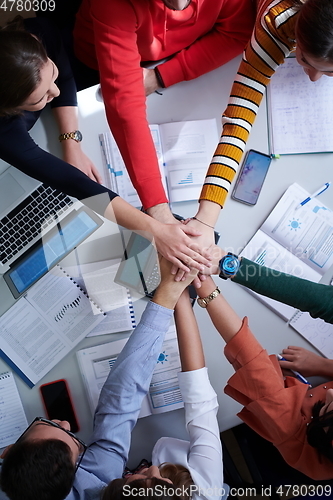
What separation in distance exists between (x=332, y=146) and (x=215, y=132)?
0.39 meters

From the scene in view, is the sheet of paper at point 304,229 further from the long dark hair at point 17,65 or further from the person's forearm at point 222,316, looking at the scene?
the long dark hair at point 17,65

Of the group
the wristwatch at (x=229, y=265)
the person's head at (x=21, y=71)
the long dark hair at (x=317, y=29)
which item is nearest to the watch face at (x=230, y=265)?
the wristwatch at (x=229, y=265)

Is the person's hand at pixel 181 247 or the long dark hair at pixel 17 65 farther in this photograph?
the person's hand at pixel 181 247

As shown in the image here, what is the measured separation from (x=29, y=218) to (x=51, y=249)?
114mm

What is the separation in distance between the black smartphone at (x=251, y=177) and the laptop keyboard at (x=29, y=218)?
0.53 meters

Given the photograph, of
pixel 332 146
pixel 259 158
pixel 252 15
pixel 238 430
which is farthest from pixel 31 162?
pixel 238 430

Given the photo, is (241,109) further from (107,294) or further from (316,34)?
(107,294)

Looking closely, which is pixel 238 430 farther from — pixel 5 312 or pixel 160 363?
pixel 5 312

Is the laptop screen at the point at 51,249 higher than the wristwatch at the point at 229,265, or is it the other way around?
the laptop screen at the point at 51,249

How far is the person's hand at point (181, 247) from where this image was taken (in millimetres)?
1195

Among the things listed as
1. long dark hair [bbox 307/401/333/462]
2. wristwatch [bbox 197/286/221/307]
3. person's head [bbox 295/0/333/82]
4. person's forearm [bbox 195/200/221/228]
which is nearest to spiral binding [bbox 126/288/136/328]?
wristwatch [bbox 197/286/221/307]

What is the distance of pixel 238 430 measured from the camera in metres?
1.31

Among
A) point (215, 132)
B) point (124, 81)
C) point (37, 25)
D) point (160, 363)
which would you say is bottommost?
point (160, 363)

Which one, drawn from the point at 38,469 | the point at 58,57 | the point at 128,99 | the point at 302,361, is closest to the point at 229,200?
the point at 128,99
